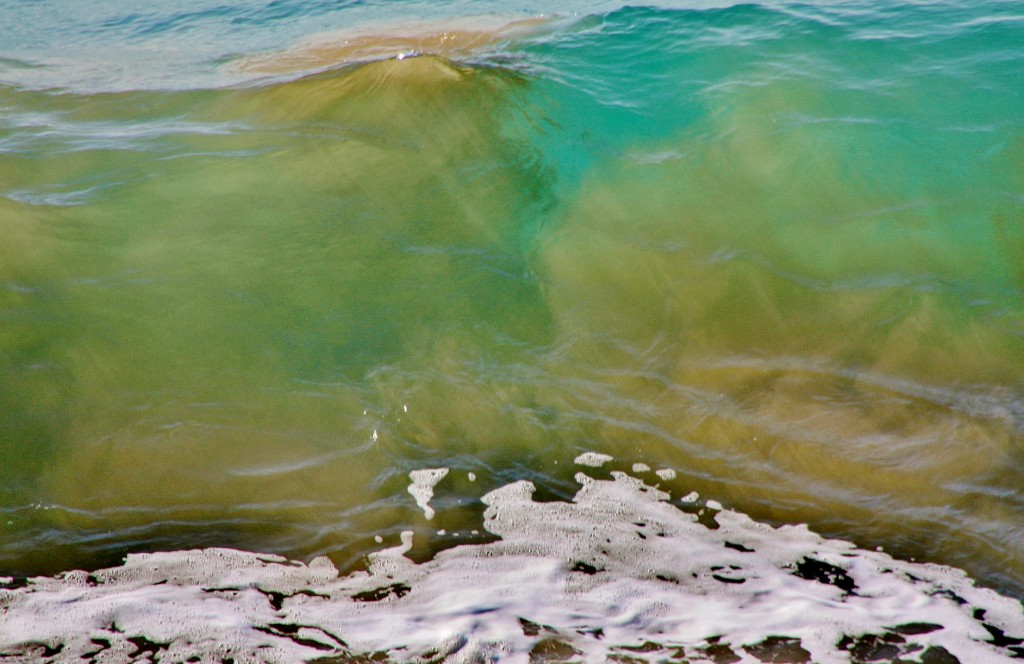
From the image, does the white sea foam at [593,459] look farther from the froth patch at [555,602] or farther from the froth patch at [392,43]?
the froth patch at [392,43]

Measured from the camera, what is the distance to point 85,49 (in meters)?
7.20

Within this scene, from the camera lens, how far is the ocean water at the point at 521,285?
3.00 m

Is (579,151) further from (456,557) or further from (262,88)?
(456,557)

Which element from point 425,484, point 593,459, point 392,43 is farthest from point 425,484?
point 392,43

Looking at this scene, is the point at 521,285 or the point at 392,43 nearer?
the point at 521,285

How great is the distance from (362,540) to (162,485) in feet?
2.94

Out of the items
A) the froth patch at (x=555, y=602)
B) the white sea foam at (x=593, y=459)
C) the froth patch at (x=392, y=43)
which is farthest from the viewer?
the froth patch at (x=392, y=43)

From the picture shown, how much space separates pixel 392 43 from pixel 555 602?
5.44 m

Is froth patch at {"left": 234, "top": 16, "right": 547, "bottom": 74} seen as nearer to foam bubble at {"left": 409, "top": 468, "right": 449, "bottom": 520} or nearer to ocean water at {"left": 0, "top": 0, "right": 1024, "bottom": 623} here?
ocean water at {"left": 0, "top": 0, "right": 1024, "bottom": 623}

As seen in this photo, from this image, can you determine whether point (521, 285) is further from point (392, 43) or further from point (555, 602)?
point (392, 43)

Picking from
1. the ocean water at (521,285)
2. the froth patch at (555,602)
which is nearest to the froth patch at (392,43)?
the ocean water at (521,285)

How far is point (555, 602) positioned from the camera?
2537mm

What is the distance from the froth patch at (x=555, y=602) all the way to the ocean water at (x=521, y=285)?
0.39 feet

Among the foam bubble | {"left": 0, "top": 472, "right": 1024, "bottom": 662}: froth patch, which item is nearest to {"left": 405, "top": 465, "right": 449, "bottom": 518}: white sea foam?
the foam bubble
